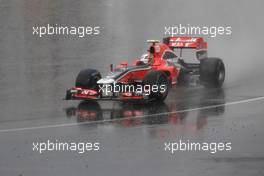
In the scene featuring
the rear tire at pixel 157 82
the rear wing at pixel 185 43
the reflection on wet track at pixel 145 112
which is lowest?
the reflection on wet track at pixel 145 112

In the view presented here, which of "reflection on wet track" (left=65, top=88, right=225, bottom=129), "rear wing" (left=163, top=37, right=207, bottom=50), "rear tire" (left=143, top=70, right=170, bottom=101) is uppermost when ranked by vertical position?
"rear wing" (left=163, top=37, right=207, bottom=50)

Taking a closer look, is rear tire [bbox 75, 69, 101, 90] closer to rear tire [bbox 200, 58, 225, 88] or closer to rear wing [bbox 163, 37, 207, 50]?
rear tire [bbox 200, 58, 225, 88]

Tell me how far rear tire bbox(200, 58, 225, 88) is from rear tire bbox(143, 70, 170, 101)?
243cm

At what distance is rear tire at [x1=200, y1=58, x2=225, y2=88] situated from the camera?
20.9 m

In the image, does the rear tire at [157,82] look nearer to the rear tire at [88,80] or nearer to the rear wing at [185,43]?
the rear tire at [88,80]

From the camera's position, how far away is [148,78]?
18.5 m

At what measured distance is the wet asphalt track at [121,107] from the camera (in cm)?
1269

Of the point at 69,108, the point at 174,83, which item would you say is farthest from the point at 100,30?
the point at 69,108

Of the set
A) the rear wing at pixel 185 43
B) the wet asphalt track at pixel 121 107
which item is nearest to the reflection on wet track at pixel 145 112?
the wet asphalt track at pixel 121 107

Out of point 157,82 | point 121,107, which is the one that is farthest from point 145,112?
point 157,82

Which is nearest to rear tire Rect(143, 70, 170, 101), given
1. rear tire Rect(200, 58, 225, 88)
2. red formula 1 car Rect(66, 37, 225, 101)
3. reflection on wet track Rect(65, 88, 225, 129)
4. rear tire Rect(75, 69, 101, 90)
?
red formula 1 car Rect(66, 37, 225, 101)
